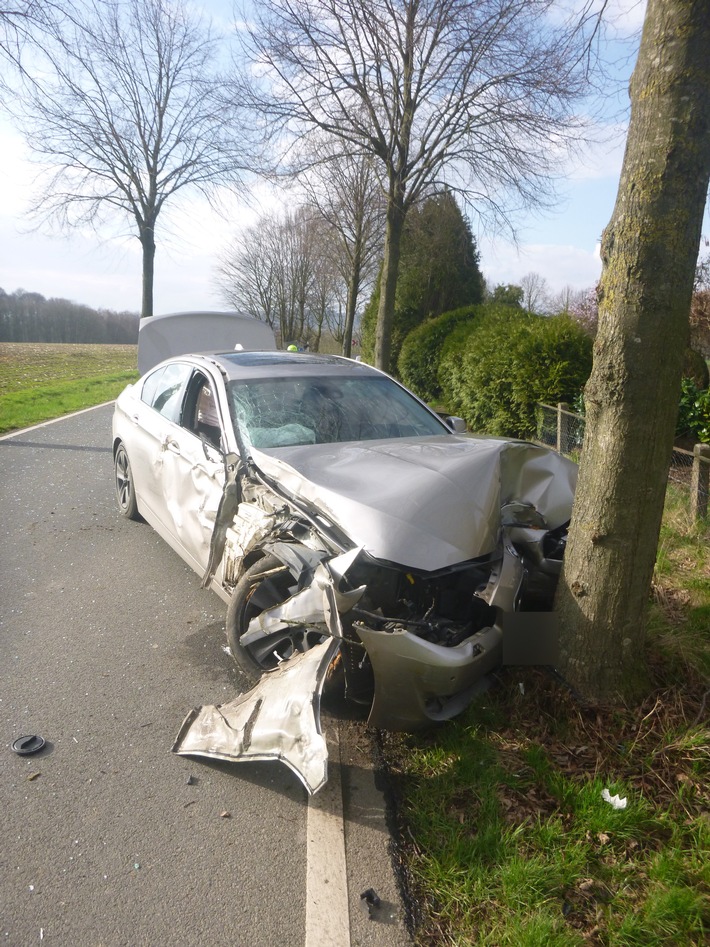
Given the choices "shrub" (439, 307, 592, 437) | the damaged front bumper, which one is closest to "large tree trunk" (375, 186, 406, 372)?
"shrub" (439, 307, 592, 437)

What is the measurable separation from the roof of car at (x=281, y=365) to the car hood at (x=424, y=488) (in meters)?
1.05

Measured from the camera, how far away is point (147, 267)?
2052 cm

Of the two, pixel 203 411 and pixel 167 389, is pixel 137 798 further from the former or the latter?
pixel 167 389

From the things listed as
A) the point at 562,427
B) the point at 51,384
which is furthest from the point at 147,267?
the point at 562,427

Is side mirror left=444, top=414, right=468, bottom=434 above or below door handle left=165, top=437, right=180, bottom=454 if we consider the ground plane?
above

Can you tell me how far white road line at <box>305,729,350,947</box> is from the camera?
237 centimetres

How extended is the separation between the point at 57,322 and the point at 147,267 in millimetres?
41290

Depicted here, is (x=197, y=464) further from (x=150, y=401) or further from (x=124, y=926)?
(x=124, y=926)

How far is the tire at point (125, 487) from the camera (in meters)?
6.54

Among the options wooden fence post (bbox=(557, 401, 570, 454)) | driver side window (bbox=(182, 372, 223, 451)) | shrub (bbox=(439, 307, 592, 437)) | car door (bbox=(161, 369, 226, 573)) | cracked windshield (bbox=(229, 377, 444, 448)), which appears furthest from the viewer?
shrub (bbox=(439, 307, 592, 437))

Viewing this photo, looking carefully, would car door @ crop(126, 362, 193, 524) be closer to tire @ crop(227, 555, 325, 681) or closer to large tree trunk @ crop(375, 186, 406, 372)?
tire @ crop(227, 555, 325, 681)

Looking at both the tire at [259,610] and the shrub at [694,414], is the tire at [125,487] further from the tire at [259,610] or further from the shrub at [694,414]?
the shrub at [694,414]

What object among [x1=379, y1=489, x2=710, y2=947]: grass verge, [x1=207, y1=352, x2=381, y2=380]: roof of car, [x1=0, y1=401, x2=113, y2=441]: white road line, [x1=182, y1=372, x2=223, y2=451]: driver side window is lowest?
[x1=379, y1=489, x2=710, y2=947]: grass verge

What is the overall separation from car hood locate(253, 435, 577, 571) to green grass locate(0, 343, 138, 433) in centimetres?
1019
